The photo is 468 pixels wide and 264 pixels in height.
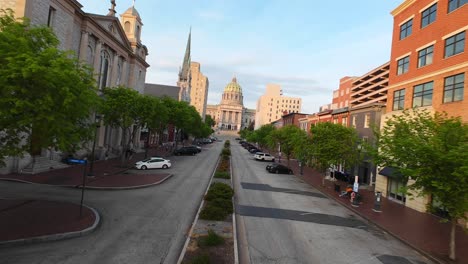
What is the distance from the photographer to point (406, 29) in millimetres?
29891

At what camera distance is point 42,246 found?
12.2 metres

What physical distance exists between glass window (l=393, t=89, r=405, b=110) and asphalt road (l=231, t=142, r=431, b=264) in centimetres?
1161

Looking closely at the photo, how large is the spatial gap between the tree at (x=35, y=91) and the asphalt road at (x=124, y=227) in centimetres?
411

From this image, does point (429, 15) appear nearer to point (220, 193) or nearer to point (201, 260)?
point (220, 193)

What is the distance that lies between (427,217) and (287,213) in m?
11.0

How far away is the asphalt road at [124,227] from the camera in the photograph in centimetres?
1155

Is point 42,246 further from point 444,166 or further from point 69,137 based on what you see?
point 444,166

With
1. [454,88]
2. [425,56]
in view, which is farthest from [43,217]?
[425,56]

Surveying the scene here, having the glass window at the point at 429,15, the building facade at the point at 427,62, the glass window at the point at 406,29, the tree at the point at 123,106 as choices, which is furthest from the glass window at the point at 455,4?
the tree at the point at 123,106

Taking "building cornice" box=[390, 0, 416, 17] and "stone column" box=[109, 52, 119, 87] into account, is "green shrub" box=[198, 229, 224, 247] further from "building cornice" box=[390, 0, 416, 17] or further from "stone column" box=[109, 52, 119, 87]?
"stone column" box=[109, 52, 119, 87]

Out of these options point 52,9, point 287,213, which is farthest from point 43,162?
point 287,213

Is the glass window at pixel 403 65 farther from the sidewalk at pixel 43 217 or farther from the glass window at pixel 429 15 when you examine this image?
the sidewalk at pixel 43 217

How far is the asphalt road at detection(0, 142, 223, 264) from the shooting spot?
11.6m

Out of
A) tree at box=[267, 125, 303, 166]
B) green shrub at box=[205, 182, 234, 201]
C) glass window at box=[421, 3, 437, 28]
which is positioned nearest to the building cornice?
glass window at box=[421, 3, 437, 28]
